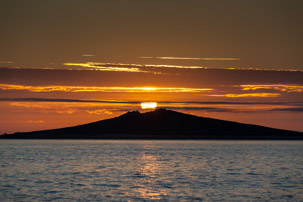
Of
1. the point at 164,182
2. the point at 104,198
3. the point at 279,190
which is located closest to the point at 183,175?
the point at 164,182

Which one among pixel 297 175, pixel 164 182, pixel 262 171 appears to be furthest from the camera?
pixel 262 171

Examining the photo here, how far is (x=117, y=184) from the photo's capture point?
58062 mm

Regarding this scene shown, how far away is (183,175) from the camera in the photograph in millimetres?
69125

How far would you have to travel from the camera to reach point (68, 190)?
173ft

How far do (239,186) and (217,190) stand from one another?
471 centimetres

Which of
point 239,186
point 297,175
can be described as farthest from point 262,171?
point 239,186

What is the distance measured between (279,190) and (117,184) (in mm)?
16996

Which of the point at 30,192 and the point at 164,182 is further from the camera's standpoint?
the point at 164,182

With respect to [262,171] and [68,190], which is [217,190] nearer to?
[68,190]

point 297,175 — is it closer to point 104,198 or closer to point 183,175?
point 183,175

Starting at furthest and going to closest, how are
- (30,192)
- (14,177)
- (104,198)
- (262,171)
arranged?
(262,171)
(14,177)
(30,192)
(104,198)

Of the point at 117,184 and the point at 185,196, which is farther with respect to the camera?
the point at 117,184

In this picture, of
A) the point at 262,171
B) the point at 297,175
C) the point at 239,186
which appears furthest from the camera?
the point at 262,171

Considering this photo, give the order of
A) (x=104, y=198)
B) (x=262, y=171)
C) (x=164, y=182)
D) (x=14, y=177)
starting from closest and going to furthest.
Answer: (x=104, y=198) < (x=164, y=182) < (x=14, y=177) < (x=262, y=171)
